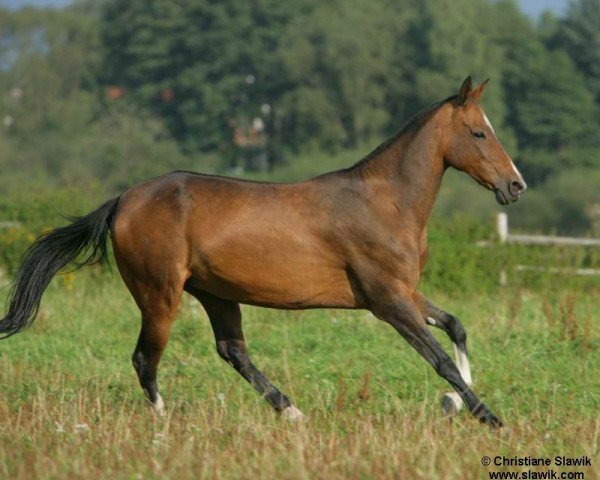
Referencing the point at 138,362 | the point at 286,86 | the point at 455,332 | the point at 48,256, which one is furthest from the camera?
the point at 286,86

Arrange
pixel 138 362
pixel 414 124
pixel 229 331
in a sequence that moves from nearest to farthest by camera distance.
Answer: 1. pixel 414 124
2. pixel 138 362
3. pixel 229 331

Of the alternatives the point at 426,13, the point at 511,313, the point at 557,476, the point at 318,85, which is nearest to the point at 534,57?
the point at 426,13

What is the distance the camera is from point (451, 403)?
748 cm

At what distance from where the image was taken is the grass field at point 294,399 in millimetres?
5883

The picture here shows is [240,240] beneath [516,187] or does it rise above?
beneath

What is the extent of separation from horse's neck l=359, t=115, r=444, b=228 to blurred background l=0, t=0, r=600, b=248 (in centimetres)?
4969

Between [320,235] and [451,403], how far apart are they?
4.19ft

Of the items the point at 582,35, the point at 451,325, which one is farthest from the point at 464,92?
the point at 582,35

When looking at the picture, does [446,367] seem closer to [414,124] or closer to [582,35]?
[414,124]

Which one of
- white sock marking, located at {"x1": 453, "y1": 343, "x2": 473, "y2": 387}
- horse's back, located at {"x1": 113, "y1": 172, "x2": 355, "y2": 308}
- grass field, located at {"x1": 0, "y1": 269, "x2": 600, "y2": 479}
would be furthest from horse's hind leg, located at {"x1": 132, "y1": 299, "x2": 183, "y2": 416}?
white sock marking, located at {"x1": 453, "y1": 343, "x2": 473, "y2": 387}

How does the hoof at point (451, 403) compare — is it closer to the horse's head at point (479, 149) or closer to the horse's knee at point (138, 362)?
the horse's head at point (479, 149)

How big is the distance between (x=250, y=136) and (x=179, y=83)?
5.01 metres

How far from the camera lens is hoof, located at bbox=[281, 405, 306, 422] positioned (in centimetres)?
737

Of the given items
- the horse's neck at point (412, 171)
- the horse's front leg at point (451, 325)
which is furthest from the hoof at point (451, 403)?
the horse's neck at point (412, 171)
